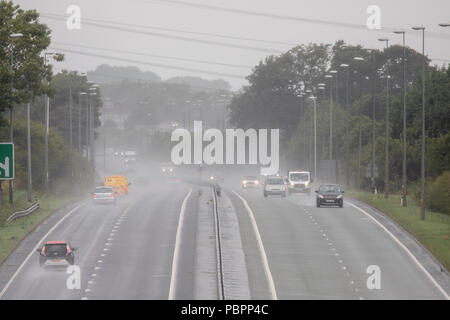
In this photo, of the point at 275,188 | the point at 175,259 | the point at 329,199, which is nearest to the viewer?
the point at 175,259

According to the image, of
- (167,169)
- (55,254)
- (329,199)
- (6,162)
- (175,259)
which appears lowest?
(167,169)

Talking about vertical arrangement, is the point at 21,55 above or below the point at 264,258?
above

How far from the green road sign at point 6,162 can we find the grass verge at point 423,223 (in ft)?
63.8

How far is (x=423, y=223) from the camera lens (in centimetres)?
6088

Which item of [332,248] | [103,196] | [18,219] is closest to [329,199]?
[103,196]

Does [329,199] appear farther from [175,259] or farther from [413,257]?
[175,259]

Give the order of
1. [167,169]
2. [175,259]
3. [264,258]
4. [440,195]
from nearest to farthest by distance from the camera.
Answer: [175,259] < [264,258] < [440,195] < [167,169]

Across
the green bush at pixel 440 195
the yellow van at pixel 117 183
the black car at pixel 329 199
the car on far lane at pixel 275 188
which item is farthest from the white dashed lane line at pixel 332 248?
the yellow van at pixel 117 183

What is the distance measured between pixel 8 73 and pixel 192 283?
84.4 ft

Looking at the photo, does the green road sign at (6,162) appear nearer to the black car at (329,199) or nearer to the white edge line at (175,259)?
the white edge line at (175,259)

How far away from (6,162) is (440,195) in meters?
39.8
